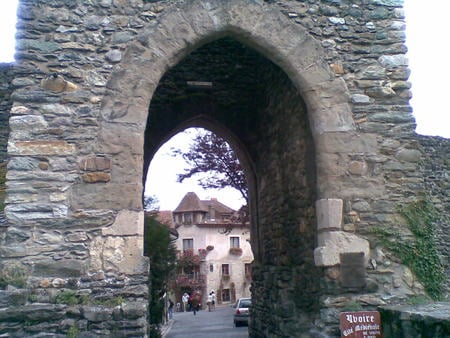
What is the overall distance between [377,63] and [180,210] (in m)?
31.1

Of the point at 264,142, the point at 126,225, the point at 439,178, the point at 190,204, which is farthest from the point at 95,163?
the point at 190,204

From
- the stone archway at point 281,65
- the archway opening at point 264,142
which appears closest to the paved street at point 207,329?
the archway opening at point 264,142

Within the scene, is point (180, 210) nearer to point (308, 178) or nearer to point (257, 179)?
point (257, 179)

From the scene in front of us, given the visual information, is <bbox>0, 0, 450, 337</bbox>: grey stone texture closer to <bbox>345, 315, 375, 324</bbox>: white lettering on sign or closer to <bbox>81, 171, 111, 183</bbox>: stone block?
<bbox>81, 171, 111, 183</bbox>: stone block

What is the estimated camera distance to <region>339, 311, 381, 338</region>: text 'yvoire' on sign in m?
4.45

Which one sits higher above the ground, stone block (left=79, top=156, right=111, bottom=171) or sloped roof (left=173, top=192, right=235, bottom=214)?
sloped roof (left=173, top=192, right=235, bottom=214)

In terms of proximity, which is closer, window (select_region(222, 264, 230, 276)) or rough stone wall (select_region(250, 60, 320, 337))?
rough stone wall (select_region(250, 60, 320, 337))

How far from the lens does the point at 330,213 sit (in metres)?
4.95

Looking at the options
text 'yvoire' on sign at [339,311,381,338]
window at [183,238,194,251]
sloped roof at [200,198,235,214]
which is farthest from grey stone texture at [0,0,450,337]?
sloped roof at [200,198,235,214]

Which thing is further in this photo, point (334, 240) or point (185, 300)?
point (185, 300)

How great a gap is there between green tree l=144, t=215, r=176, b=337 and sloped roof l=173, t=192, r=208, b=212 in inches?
993

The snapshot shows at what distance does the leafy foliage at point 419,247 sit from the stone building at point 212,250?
30167 mm

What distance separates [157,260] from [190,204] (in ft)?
85.4

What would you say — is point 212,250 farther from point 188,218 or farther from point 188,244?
point 188,218
